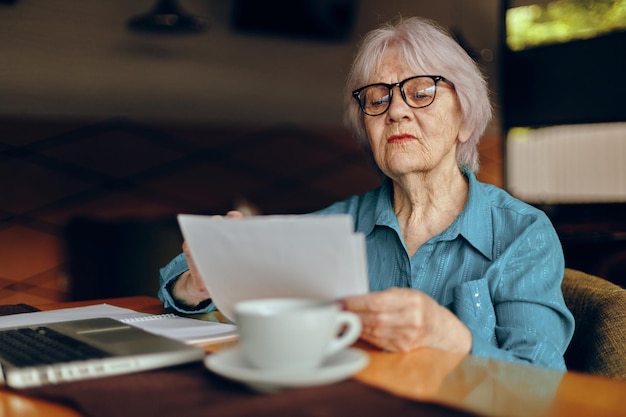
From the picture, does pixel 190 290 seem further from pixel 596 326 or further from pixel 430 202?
pixel 596 326

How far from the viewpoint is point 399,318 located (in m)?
0.97

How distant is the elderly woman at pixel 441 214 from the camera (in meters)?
1.34

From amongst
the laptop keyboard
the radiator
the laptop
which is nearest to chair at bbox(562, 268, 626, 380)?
the laptop

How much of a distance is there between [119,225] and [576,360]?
8.39 feet

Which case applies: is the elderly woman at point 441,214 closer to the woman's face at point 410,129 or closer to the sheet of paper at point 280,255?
the woman's face at point 410,129

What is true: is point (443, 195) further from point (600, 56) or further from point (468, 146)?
point (600, 56)

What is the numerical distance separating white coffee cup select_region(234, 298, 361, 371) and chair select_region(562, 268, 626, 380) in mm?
730

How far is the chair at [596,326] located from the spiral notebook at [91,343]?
69 centimetres

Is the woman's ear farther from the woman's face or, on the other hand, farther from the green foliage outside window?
the green foliage outside window

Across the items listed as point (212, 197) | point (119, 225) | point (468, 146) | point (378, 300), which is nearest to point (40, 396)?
point (378, 300)

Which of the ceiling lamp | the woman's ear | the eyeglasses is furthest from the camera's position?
the ceiling lamp

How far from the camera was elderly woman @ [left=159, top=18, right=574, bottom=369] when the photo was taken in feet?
4.39

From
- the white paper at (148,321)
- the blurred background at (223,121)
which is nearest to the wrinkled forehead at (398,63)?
the white paper at (148,321)

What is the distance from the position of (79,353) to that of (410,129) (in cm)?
94
